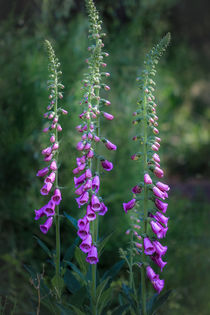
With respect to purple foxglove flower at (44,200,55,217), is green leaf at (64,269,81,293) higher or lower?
lower

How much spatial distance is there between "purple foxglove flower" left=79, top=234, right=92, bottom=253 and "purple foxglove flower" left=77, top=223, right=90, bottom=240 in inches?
0.6

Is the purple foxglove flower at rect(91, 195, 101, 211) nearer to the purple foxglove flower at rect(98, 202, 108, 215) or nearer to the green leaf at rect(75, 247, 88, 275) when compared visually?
the purple foxglove flower at rect(98, 202, 108, 215)

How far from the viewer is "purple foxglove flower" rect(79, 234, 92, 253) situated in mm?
1527

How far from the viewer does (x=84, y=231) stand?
61.7 inches

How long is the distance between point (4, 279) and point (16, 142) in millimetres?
1152

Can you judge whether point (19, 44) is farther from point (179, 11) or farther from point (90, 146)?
point (179, 11)

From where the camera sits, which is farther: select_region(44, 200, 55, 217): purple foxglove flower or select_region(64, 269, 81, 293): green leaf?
select_region(64, 269, 81, 293): green leaf

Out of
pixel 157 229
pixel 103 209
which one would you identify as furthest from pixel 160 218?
pixel 103 209

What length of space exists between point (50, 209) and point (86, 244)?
0.23m

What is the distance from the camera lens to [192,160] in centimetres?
751

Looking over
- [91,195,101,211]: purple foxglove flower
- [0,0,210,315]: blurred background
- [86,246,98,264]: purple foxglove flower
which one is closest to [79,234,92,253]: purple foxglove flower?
[86,246,98,264]: purple foxglove flower

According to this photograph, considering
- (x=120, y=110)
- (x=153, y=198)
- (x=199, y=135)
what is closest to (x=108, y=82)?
(x=120, y=110)

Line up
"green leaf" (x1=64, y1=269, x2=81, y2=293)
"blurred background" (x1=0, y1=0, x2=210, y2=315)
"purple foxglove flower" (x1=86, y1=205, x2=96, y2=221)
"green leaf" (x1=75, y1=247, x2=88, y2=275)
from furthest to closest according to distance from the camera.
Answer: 1. "blurred background" (x1=0, y1=0, x2=210, y2=315)
2. "green leaf" (x1=64, y1=269, x2=81, y2=293)
3. "green leaf" (x1=75, y1=247, x2=88, y2=275)
4. "purple foxglove flower" (x1=86, y1=205, x2=96, y2=221)

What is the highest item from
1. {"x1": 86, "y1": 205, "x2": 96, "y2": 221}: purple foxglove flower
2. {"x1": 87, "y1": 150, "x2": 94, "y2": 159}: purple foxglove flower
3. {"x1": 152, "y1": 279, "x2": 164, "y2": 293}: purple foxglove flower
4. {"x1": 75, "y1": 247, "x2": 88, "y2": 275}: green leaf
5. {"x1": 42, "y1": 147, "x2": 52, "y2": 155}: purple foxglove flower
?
{"x1": 42, "y1": 147, "x2": 52, "y2": 155}: purple foxglove flower
